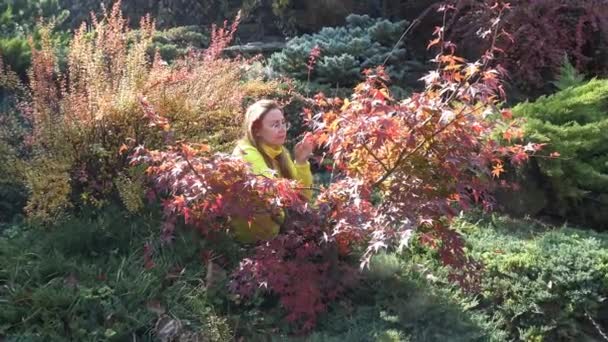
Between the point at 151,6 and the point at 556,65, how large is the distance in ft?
21.3

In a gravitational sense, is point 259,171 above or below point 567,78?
below

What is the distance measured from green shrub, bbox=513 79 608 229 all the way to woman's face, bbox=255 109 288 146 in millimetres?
2138

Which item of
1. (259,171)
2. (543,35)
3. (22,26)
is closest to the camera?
(259,171)

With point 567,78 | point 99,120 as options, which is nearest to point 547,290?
point 99,120

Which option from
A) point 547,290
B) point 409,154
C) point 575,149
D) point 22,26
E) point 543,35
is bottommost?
point 22,26

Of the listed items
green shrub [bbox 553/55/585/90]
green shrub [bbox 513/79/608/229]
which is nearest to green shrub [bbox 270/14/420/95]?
green shrub [bbox 553/55/585/90]

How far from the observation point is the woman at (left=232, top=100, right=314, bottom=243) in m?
4.03

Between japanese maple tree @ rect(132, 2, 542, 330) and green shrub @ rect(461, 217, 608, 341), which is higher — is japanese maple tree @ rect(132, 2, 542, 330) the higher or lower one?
the higher one

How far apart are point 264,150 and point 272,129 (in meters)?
0.16

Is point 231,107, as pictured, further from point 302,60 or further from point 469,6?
point 469,6

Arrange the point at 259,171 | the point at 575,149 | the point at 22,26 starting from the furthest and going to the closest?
the point at 22,26 < the point at 575,149 < the point at 259,171

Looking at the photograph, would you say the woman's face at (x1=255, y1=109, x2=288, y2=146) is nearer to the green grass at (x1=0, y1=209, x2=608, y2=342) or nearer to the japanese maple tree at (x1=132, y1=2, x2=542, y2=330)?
the japanese maple tree at (x1=132, y1=2, x2=542, y2=330)

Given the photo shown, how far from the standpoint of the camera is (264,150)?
4.20 meters

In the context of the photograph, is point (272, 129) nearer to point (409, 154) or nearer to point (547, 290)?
point (409, 154)
